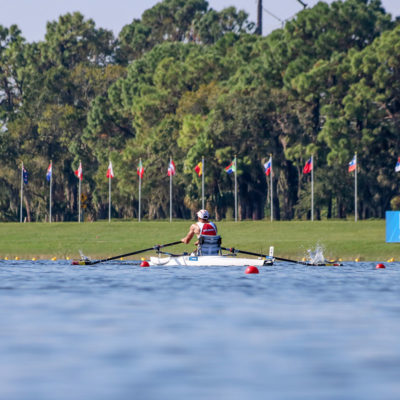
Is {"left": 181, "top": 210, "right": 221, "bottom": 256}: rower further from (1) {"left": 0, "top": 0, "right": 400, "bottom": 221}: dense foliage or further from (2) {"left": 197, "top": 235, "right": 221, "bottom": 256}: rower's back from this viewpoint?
(1) {"left": 0, "top": 0, "right": 400, "bottom": 221}: dense foliage

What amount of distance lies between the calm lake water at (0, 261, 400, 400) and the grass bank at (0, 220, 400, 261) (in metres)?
33.6

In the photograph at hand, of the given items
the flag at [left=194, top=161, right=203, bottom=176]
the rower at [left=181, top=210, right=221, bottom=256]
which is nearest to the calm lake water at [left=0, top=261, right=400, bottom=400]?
the rower at [left=181, top=210, right=221, bottom=256]

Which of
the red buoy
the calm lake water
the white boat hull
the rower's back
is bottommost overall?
the calm lake water

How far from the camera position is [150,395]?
10117 mm

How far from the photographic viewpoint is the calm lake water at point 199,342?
10625 mm

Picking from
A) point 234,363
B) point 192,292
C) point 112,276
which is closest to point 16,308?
point 192,292

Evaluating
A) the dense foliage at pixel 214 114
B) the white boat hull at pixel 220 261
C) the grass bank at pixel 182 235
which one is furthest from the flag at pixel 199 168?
the white boat hull at pixel 220 261

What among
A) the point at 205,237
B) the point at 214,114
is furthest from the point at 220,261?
the point at 214,114

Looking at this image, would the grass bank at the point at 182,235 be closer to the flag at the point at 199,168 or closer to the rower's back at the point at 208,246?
the flag at the point at 199,168

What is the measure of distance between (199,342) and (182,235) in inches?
2504

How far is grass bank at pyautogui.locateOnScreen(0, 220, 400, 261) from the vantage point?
60.5m

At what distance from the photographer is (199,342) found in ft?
46.5

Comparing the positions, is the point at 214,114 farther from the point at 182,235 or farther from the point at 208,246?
the point at 208,246

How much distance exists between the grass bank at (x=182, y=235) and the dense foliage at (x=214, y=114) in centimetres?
1133
